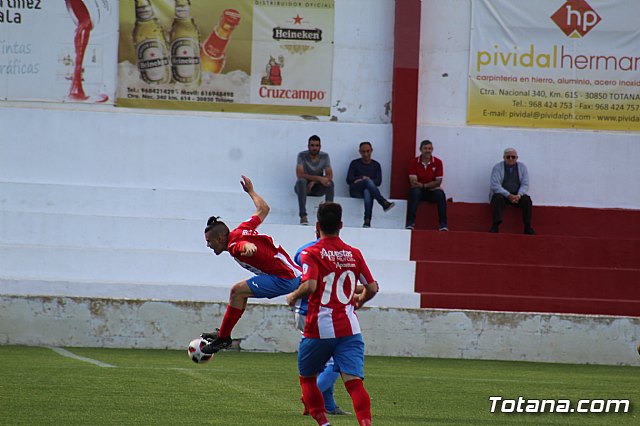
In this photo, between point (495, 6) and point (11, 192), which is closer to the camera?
point (11, 192)

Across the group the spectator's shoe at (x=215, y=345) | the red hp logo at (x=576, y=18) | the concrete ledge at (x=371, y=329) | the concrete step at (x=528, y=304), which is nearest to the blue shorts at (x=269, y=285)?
the spectator's shoe at (x=215, y=345)

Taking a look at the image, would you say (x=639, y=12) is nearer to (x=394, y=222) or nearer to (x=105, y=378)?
(x=394, y=222)

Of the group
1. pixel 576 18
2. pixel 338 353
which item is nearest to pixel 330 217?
pixel 338 353

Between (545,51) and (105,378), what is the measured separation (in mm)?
11117

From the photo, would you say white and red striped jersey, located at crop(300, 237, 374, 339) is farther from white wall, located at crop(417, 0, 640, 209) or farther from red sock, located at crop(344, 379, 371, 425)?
white wall, located at crop(417, 0, 640, 209)

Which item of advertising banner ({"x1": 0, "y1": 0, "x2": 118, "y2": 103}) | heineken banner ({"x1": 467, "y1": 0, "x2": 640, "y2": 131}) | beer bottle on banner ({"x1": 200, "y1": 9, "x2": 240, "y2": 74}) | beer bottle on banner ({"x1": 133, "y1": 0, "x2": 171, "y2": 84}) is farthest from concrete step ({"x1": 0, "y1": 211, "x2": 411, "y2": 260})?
heineken banner ({"x1": 467, "y1": 0, "x2": 640, "y2": 131})

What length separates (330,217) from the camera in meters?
7.11

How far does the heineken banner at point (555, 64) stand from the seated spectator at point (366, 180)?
7.17ft

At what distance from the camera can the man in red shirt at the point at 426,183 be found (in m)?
17.4

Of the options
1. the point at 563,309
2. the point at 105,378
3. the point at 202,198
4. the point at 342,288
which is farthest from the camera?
the point at 202,198

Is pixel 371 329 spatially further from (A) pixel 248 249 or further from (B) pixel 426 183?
(A) pixel 248 249

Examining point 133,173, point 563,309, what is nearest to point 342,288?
point 563,309

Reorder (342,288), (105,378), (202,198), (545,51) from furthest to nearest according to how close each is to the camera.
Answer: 1. (545,51)
2. (202,198)
3. (105,378)
4. (342,288)

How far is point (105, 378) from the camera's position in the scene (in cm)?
1069
